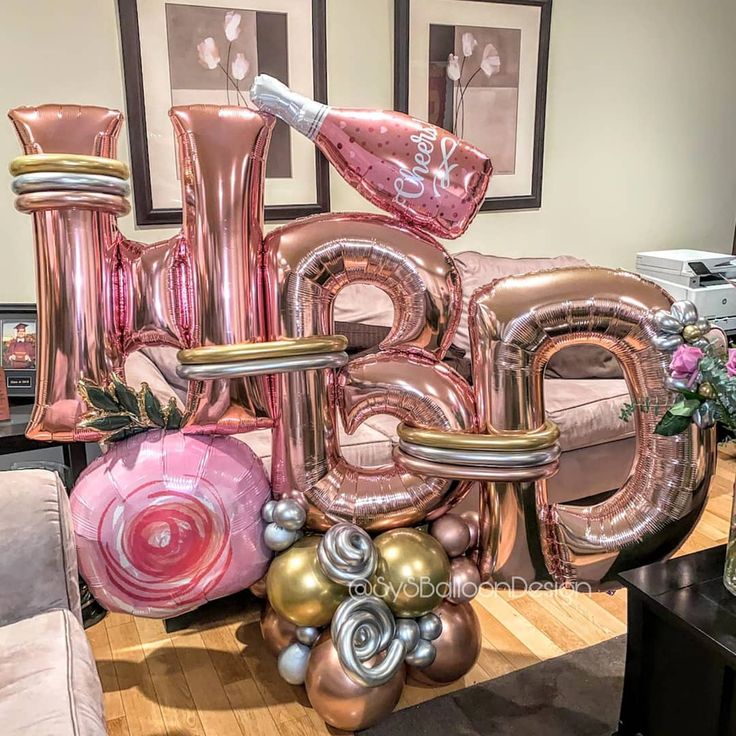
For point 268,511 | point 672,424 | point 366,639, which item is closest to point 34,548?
point 268,511

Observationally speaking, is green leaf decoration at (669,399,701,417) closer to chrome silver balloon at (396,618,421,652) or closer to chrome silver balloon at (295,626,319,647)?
chrome silver balloon at (396,618,421,652)

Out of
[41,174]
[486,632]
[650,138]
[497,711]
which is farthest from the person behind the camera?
[650,138]

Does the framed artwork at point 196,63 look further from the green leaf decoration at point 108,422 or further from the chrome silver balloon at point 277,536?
the chrome silver balloon at point 277,536

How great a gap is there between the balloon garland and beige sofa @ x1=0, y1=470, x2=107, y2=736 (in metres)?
0.06

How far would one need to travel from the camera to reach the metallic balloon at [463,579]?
4.71 feet

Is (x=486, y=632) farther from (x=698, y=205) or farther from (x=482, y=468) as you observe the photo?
(x=698, y=205)

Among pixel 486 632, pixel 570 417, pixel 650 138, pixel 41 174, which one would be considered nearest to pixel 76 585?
pixel 41 174

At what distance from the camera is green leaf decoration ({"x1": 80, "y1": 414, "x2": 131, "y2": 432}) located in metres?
1.25

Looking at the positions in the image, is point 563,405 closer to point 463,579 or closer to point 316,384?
point 463,579

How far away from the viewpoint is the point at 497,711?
1684 mm

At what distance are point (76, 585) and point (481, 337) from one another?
0.86 m

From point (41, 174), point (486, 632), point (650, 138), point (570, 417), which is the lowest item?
point (486, 632)

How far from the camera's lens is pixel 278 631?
161 centimetres

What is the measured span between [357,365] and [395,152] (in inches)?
15.4
